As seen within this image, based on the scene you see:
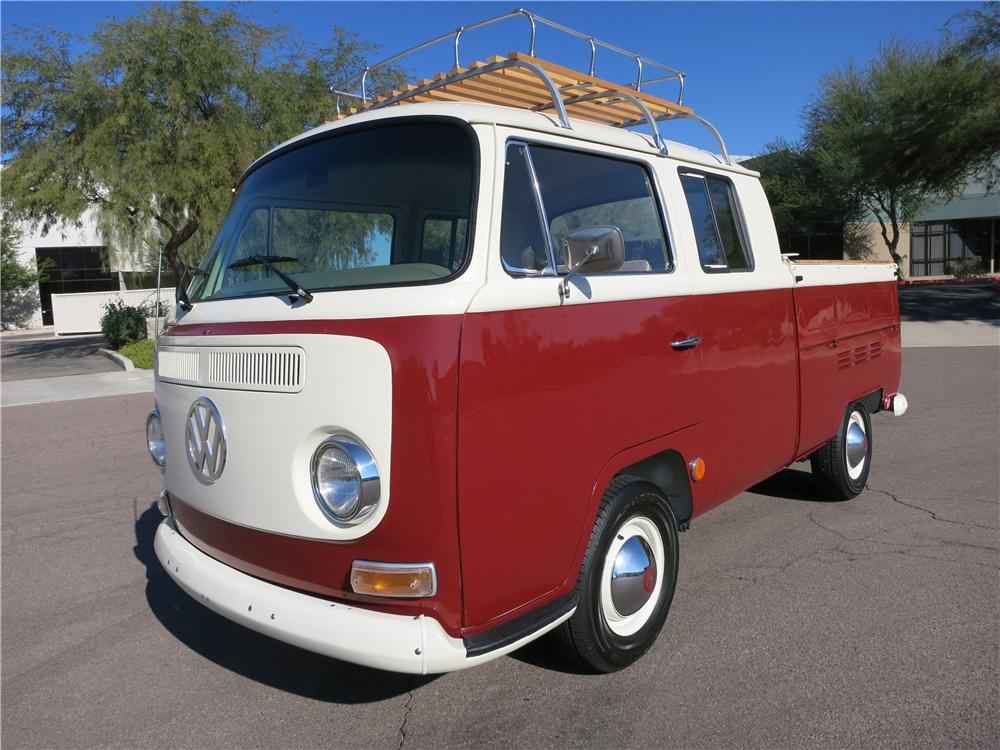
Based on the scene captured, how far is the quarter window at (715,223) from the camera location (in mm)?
3845

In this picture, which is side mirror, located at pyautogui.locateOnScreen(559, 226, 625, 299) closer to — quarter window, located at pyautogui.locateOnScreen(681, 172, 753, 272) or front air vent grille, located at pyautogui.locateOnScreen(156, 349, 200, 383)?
quarter window, located at pyautogui.locateOnScreen(681, 172, 753, 272)

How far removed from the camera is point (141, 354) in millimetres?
16609


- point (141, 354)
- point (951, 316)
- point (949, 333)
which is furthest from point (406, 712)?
point (951, 316)

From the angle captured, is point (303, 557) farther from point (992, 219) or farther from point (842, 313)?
point (992, 219)

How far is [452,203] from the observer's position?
9.19 feet

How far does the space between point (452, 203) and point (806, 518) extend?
11.8 feet

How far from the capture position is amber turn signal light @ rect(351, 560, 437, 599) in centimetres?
244

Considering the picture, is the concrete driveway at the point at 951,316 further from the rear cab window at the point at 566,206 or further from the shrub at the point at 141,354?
the shrub at the point at 141,354

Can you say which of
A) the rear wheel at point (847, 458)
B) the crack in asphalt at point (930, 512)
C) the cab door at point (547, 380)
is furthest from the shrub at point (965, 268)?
the cab door at point (547, 380)

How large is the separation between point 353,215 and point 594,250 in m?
1.17

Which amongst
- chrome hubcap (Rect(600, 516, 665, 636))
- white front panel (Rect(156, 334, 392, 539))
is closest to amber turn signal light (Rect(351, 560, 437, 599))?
white front panel (Rect(156, 334, 392, 539))

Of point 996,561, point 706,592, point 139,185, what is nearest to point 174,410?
point 706,592

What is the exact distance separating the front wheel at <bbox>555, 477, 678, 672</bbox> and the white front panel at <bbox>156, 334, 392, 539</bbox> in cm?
96

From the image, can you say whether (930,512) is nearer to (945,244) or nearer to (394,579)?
(394,579)
